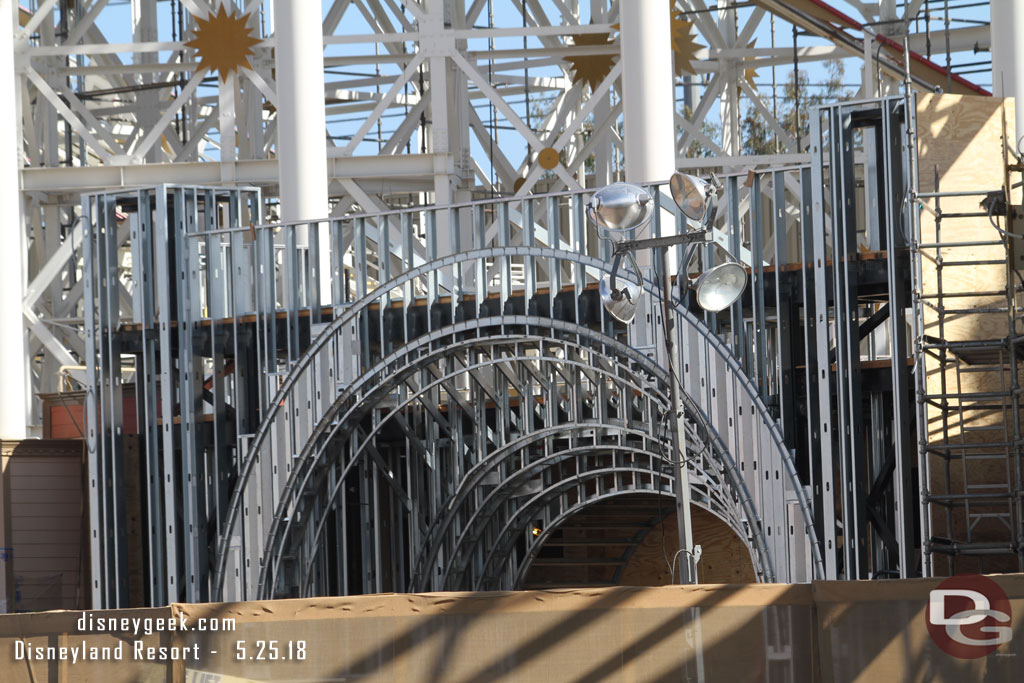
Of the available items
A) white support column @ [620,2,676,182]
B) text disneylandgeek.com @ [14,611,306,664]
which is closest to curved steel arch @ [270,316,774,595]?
white support column @ [620,2,676,182]

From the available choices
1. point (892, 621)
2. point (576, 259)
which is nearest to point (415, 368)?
point (576, 259)

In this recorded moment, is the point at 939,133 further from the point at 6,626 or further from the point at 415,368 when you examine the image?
the point at 6,626

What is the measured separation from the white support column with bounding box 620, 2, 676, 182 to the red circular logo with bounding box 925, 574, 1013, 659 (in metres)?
9.82

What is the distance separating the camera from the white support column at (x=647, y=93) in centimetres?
2041

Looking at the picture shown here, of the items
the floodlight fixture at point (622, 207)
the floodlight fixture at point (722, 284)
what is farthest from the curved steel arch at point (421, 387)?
the floodlight fixture at point (622, 207)

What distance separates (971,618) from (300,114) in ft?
47.8

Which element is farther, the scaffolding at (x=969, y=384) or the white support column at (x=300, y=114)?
the white support column at (x=300, y=114)

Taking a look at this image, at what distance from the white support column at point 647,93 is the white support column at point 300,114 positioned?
15.9 ft

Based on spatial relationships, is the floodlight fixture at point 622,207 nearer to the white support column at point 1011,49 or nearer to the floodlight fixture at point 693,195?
the floodlight fixture at point 693,195

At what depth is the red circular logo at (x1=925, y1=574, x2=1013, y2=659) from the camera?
11.0 m

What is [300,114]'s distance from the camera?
76.9ft

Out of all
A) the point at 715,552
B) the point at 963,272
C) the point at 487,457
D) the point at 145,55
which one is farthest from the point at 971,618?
the point at 145,55

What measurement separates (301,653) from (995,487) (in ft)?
24.0

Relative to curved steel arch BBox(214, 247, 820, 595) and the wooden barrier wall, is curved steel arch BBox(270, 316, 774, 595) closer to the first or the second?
curved steel arch BBox(214, 247, 820, 595)
